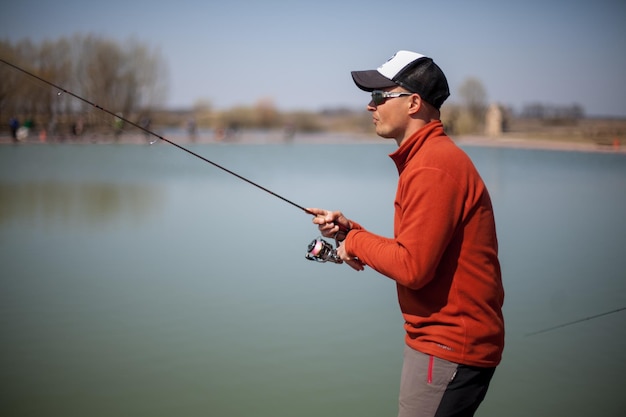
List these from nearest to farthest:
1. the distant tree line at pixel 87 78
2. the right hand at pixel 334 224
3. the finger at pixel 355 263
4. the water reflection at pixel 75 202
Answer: the finger at pixel 355 263
the right hand at pixel 334 224
the water reflection at pixel 75 202
the distant tree line at pixel 87 78

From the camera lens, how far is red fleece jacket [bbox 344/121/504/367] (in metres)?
1.71

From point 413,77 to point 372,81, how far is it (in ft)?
0.39

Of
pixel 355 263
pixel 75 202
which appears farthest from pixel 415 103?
pixel 75 202

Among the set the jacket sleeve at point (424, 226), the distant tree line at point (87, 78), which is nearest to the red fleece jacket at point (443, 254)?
the jacket sleeve at point (424, 226)

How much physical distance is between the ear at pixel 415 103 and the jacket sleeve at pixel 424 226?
0.22 m

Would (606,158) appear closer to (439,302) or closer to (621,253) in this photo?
(621,253)

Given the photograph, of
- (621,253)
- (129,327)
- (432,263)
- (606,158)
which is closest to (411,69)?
(432,263)

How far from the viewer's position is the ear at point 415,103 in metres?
1.87

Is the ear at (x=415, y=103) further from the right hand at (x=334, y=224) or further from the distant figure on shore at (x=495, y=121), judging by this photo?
the distant figure on shore at (x=495, y=121)

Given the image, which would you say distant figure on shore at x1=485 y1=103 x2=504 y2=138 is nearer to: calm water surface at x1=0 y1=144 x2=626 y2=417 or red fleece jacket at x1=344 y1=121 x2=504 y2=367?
calm water surface at x1=0 y1=144 x2=626 y2=417

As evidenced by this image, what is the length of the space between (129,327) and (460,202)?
11.7 ft

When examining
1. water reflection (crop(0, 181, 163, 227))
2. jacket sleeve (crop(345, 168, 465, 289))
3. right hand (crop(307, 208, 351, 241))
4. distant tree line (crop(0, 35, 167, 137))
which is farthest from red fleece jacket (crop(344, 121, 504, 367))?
distant tree line (crop(0, 35, 167, 137))

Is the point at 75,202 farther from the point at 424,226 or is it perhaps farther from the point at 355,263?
the point at 424,226

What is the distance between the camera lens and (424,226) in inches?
66.9
